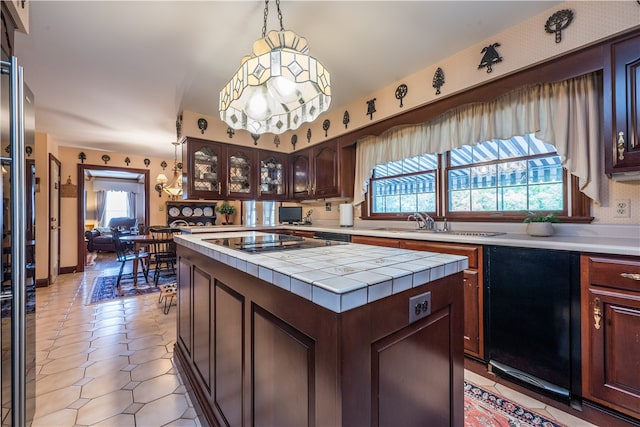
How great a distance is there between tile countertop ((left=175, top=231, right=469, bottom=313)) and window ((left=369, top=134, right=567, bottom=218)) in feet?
5.23

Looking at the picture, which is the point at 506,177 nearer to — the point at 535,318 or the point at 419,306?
the point at 535,318

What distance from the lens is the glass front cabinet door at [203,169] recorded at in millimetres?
3650

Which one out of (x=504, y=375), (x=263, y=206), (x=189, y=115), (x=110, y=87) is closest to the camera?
(x=504, y=375)

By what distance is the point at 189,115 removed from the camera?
3.61 metres

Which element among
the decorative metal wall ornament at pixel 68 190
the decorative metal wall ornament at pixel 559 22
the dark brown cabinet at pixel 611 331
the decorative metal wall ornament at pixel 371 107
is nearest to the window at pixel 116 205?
the decorative metal wall ornament at pixel 68 190

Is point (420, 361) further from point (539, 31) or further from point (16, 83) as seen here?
point (539, 31)

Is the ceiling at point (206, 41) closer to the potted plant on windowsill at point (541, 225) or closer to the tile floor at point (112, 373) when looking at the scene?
the potted plant on windowsill at point (541, 225)

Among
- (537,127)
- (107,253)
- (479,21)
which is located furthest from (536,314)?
(107,253)

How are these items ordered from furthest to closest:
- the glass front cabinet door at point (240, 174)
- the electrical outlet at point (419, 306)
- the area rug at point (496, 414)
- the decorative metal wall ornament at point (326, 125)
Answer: the glass front cabinet door at point (240, 174), the decorative metal wall ornament at point (326, 125), the area rug at point (496, 414), the electrical outlet at point (419, 306)

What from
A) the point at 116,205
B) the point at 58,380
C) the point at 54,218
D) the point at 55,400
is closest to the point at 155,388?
the point at 55,400

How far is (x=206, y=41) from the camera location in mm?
2143

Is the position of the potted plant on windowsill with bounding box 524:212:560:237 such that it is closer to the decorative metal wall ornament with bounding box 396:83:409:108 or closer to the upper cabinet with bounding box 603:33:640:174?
the upper cabinet with bounding box 603:33:640:174

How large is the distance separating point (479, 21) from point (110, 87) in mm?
3451

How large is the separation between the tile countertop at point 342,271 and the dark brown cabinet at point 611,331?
92 cm
